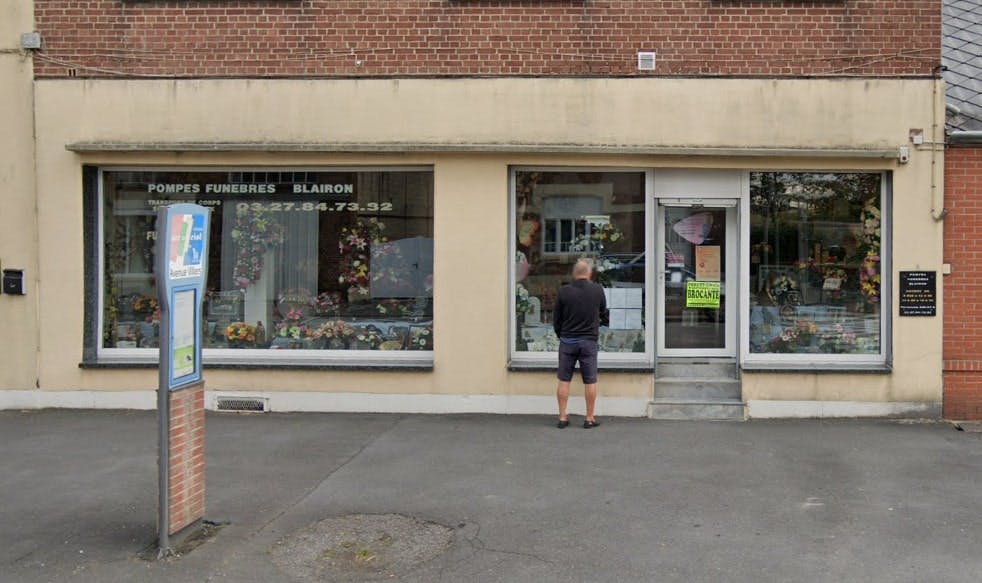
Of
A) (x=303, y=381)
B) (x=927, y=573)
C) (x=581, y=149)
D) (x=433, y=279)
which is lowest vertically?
(x=927, y=573)

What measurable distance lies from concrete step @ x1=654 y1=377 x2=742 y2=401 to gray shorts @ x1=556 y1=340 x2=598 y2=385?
1.12 m

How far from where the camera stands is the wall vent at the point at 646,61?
973 centimetres

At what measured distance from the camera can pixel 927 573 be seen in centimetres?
525

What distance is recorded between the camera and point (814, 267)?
1007 centimetres

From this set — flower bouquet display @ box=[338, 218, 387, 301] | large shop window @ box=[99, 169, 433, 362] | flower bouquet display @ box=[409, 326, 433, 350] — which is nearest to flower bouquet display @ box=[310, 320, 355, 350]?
large shop window @ box=[99, 169, 433, 362]

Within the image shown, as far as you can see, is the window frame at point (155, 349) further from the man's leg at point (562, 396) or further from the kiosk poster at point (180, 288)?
the kiosk poster at point (180, 288)

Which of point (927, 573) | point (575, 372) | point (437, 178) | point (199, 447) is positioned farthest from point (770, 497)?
point (437, 178)

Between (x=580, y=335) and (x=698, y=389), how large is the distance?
5.57 ft

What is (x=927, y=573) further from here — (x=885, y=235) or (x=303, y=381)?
(x=303, y=381)

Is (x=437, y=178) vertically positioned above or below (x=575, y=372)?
above

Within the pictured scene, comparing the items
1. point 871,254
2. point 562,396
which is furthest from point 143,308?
point 871,254

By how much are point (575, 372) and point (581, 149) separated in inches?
95.2

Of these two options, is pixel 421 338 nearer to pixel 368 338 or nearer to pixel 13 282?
pixel 368 338

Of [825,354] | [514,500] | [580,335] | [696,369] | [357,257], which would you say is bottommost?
[514,500]
